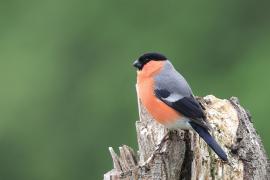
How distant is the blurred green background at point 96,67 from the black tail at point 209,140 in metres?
9.88

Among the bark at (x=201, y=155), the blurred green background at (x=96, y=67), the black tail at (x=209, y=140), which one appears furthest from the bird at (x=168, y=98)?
the blurred green background at (x=96, y=67)

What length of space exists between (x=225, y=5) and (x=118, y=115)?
3.81 metres

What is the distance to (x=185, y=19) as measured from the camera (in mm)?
20484

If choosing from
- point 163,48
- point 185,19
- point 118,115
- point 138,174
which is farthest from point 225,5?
point 138,174

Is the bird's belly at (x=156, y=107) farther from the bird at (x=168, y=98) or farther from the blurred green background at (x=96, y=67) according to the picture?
the blurred green background at (x=96, y=67)

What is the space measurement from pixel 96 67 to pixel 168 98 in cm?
1226

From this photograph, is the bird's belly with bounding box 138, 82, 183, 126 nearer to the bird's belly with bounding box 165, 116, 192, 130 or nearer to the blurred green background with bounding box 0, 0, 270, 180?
the bird's belly with bounding box 165, 116, 192, 130

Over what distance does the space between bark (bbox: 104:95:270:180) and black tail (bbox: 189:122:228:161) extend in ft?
0.29

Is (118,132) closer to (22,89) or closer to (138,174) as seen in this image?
(22,89)

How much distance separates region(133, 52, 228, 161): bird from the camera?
7.85 m

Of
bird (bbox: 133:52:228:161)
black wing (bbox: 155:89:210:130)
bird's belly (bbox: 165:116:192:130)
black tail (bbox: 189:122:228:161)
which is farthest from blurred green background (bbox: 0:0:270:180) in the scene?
black tail (bbox: 189:122:228:161)

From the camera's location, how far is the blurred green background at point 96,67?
18688 millimetres

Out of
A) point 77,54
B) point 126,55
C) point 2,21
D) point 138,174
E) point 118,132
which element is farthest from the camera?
point 2,21

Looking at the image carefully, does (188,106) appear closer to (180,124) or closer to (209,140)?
(180,124)
